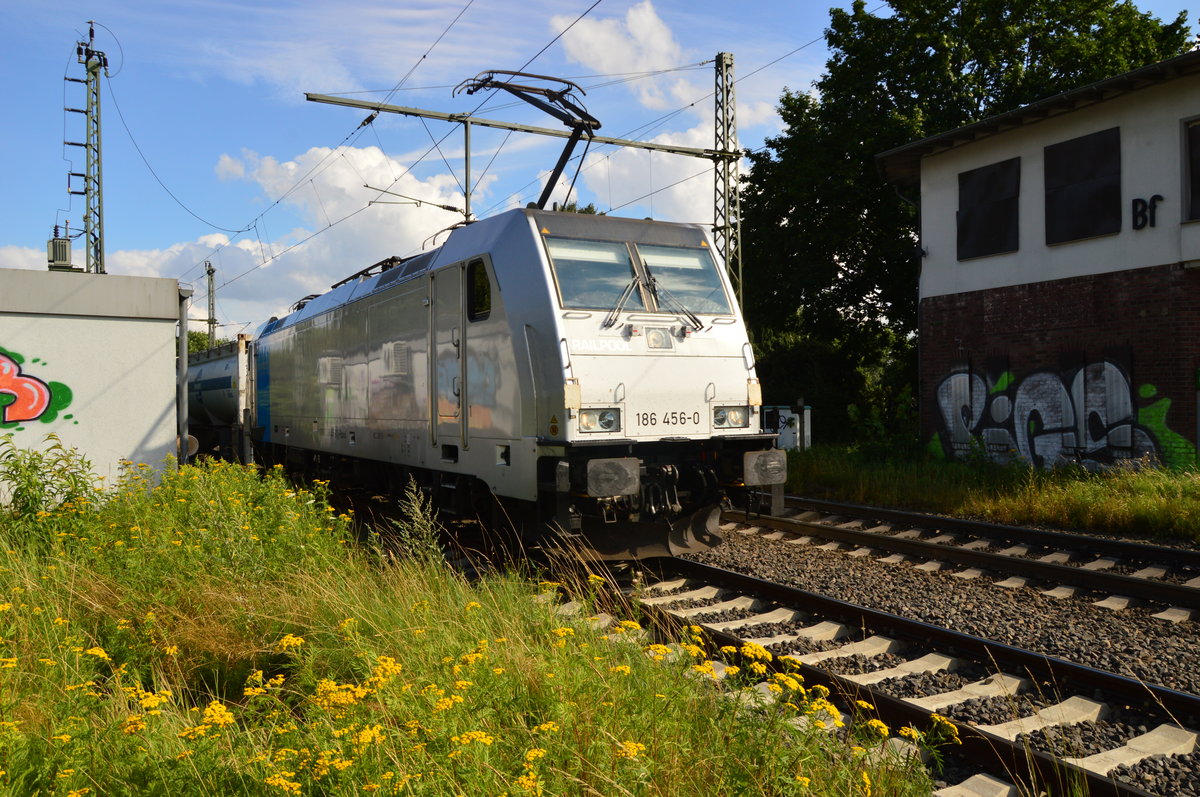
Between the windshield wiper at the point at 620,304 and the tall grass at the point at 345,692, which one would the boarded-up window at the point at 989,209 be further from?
the tall grass at the point at 345,692

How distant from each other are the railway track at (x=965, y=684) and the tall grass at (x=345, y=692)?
364 millimetres

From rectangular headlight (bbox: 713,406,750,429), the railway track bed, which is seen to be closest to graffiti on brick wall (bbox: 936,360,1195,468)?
the railway track bed

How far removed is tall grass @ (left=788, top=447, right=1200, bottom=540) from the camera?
1028 cm

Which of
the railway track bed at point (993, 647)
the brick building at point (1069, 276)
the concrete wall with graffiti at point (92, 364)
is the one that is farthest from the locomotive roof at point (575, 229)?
the brick building at point (1069, 276)

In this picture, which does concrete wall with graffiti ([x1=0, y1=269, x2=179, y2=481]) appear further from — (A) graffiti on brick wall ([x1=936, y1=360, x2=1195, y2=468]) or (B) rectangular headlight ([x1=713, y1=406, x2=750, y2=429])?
(A) graffiti on brick wall ([x1=936, y1=360, x2=1195, y2=468])

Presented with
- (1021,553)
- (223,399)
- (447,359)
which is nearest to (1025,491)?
(1021,553)

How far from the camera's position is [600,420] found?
7.59 meters

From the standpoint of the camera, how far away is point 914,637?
6.07 m

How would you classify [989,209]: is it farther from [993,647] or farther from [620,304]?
[993,647]

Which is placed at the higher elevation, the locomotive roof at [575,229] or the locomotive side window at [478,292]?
the locomotive roof at [575,229]

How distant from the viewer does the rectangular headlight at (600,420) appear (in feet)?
24.5

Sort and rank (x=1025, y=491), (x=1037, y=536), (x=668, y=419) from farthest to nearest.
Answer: (x=1025, y=491) < (x=1037, y=536) < (x=668, y=419)

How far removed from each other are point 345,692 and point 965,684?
3.71 meters

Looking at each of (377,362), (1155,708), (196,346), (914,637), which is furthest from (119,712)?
(196,346)
